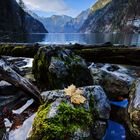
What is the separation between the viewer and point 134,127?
17.4ft

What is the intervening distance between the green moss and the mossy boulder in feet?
11.5

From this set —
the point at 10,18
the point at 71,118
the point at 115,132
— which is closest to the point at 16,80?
the point at 71,118

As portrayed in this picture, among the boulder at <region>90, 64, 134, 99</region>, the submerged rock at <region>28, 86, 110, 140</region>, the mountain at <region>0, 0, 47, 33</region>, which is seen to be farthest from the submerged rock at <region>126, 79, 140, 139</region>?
the mountain at <region>0, 0, 47, 33</region>

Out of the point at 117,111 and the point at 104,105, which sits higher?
the point at 104,105

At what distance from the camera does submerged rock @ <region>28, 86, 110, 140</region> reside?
15.3 ft

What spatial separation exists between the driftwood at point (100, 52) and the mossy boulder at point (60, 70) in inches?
21.8

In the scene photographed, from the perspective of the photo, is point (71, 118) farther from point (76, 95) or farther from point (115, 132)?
point (115, 132)

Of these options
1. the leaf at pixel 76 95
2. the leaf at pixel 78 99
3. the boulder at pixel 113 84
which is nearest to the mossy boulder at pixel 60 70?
the boulder at pixel 113 84

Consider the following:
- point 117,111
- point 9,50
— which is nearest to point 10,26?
point 9,50

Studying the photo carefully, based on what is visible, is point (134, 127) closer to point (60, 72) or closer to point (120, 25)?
point (60, 72)

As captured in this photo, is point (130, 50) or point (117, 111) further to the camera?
point (130, 50)

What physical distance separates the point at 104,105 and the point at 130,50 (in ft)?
16.2

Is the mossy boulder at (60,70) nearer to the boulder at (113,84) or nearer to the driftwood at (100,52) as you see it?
the driftwood at (100,52)

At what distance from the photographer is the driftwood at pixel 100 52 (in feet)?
34.3
